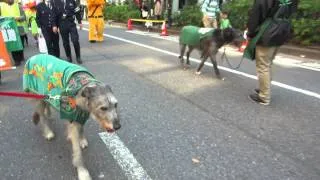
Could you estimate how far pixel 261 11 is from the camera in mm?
5945

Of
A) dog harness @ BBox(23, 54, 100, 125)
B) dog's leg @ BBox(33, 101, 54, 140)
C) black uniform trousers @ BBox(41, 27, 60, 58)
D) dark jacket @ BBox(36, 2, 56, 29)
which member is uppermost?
dark jacket @ BBox(36, 2, 56, 29)

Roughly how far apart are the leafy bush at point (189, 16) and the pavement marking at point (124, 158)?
13.8 meters

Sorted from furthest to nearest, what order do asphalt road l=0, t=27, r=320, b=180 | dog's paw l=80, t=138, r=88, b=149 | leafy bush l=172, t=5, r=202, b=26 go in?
leafy bush l=172, t=5, r=202, b=26
dog's paw l=80, t=138, r=88, b=149
asphalt road l=0, t=27, r=320, b=180

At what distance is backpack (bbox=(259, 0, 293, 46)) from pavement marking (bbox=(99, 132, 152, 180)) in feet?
9.23

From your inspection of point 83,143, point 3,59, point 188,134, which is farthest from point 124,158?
point 3,59

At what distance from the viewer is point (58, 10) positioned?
9406 millimetres

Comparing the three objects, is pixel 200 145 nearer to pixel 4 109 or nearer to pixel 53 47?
pixel 4 109

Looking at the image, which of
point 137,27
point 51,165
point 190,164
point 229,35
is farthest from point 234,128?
point 137,27

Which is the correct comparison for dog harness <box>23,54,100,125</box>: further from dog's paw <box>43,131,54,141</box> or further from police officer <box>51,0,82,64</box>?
police officer <box>51,0,82,64</box>

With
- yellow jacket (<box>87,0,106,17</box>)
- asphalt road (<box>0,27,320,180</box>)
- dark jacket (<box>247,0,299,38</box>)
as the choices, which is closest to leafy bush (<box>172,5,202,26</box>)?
yellow jacket (<box>87,0,106,17</box>)

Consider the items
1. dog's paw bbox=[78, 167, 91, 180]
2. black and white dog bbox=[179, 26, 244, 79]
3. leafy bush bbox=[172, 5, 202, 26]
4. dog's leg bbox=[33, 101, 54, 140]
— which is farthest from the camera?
leafy bush bbox=[172, 5, 202, 26]

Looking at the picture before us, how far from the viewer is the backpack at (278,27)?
5855 mm

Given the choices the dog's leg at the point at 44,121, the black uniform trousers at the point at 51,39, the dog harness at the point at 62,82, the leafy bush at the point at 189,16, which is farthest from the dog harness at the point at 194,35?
the leafy bush at the point at 189,16

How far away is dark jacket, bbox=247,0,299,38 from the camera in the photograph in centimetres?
586
